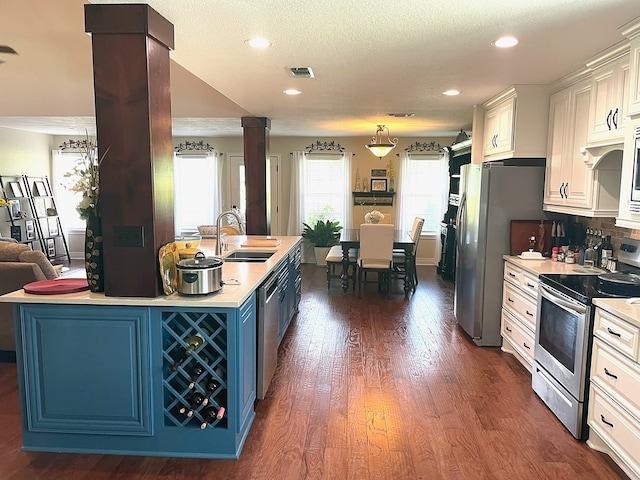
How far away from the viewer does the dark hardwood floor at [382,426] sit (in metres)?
2.44

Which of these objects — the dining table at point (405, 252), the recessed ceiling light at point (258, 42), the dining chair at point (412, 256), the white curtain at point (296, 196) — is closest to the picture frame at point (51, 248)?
the white curtain at point (296, 196)

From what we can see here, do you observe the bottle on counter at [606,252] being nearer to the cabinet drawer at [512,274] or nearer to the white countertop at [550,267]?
the white countertop at [550,267]

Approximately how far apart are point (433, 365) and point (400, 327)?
1.04 m

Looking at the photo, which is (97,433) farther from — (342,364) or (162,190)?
(342,364)

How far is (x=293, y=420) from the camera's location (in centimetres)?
296

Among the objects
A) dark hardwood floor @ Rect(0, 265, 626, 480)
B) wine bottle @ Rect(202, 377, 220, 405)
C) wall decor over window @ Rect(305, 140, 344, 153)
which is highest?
wall decor over window @ Rect(305, 140, 344, 153)

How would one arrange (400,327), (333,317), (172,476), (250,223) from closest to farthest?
(172,476), (400,327), (333,317), (250,223)

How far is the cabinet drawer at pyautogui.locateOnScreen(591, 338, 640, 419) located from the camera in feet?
7.42

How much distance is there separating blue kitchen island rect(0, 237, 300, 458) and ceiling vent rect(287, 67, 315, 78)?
73.2 inches

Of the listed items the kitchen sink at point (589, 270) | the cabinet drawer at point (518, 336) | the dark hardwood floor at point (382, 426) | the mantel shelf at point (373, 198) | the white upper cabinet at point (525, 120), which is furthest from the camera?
the mantel shelf at point (373, 198)

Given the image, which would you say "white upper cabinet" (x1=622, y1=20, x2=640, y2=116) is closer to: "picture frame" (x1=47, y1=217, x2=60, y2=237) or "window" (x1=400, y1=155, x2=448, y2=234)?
"window" (x1=400, y1=155, x2=448, y2=234)

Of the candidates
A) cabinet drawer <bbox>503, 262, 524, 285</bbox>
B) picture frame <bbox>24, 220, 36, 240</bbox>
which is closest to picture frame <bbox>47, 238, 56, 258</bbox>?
picture frame <bbox>24, 220, 36, 240</bbox>

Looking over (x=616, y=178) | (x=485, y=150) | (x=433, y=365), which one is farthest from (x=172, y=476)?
(x=485, y=150)

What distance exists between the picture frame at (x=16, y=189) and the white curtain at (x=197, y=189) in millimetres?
2515
